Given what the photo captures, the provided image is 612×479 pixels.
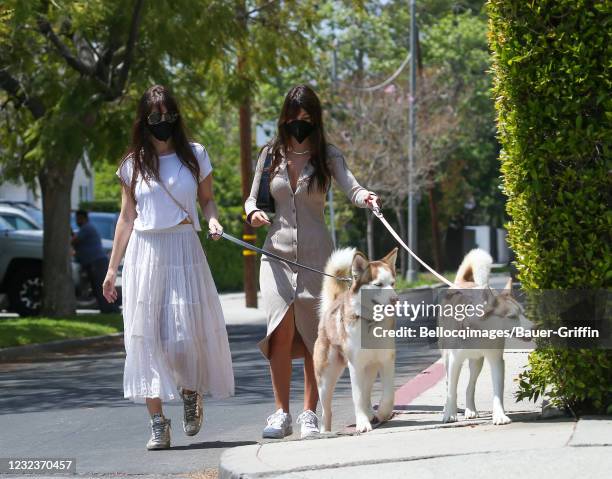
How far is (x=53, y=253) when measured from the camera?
20.7 metres

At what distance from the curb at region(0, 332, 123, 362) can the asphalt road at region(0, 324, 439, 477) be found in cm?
125

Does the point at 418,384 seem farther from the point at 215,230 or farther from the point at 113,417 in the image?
the point at 215,230

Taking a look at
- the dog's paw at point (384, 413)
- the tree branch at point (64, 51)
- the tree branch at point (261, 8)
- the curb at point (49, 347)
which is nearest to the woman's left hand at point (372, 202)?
the dog's paw at point (384, 413)

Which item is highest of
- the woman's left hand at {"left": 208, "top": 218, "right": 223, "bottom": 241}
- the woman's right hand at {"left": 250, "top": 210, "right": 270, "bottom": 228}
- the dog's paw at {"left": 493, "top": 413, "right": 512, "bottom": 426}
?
the woman's right hand at {"left": 250, "top": 210, "right": 270, "bottom": 228}

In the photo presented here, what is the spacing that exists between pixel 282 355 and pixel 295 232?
77 centimetres

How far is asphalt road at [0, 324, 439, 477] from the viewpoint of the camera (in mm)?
7672

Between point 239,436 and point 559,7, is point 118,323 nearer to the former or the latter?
point 239,436

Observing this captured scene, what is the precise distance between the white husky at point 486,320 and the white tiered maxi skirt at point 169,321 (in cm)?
142

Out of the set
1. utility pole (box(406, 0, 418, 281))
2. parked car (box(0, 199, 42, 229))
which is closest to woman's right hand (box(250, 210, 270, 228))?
parked car (box(0, 199, 42, 229))

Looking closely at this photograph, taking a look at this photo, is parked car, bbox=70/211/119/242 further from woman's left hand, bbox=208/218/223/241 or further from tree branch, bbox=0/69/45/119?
woman's left hand, bbox=208/218/223/241

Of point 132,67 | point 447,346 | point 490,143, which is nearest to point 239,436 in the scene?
point 447,346

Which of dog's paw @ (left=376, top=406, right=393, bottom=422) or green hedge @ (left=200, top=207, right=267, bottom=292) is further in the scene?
green hedge @ (left=200, top=207, right=267, bottom=292)

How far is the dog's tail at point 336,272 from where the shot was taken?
24.9ft

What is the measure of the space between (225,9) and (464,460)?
14.3 meters
